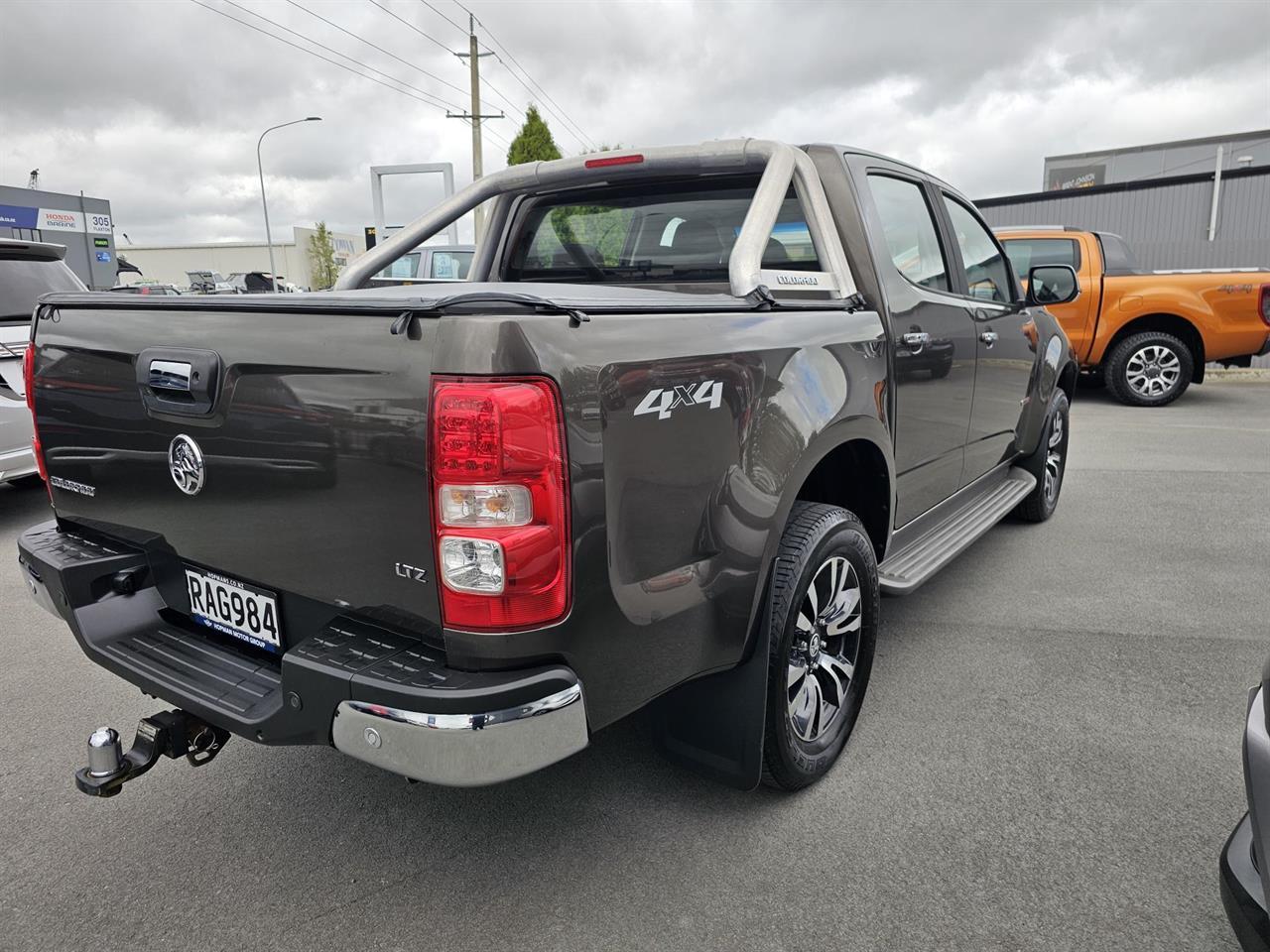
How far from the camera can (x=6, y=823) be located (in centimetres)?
252

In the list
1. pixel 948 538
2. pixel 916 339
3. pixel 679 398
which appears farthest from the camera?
pixel 948 538

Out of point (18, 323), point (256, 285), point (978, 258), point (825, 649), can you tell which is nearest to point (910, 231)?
point (978, 258)

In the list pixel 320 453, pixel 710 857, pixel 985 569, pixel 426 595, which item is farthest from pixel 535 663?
pixel 985 569

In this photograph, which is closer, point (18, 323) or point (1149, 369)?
point (18, 323)

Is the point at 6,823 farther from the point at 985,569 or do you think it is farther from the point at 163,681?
the point at 985,569

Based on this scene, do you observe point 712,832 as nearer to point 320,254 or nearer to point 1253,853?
point 1253,853

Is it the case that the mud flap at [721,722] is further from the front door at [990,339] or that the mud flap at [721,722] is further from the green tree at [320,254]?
the green tree at [320,254]

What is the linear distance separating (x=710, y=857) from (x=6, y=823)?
77.3 inches

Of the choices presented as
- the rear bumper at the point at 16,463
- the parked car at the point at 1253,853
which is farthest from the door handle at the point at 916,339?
the rear bumper at the point at 16,463

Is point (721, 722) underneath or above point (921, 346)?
underneath

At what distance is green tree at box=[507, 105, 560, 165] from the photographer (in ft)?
78.0

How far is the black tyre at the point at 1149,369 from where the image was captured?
9898 mm

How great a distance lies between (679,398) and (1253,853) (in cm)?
132

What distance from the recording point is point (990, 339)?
3.96m
